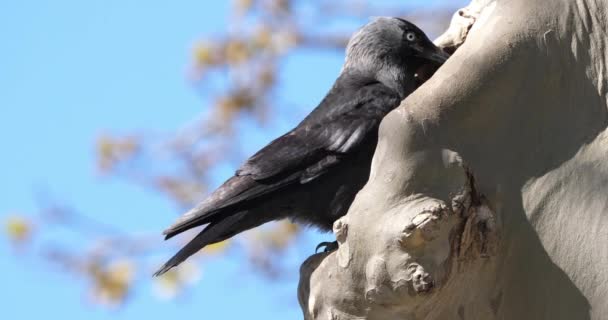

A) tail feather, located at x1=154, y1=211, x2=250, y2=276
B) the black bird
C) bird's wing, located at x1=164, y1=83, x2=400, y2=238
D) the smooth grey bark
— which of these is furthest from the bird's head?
the smooth grey bark

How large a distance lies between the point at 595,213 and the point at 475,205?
48cm

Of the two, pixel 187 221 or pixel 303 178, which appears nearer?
pixel 187 221

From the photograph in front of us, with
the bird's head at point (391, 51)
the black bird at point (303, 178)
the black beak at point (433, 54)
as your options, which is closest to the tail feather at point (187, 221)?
the black bird at point (303, 178)

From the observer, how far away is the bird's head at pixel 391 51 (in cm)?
618

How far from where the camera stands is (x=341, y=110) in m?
5.67

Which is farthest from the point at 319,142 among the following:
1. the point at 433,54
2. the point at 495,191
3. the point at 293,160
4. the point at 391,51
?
the point at 495,191

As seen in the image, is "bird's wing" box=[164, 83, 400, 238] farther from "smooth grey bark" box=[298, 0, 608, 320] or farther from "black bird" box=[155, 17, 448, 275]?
"smooth grey bark" box=[298, 0, 608, 320]

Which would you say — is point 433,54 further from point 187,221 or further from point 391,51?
point 187,221

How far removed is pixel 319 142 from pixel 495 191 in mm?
1604

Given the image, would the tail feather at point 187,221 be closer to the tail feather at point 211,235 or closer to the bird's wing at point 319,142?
the tail feather at point 211,235

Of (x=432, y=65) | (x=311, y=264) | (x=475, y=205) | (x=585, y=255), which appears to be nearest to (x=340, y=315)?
(x=311, y=264)

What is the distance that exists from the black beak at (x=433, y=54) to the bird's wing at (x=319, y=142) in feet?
1.65

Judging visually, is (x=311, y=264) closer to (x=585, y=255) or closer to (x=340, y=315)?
(x=340, y=315)

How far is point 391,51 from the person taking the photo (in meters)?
6.38
